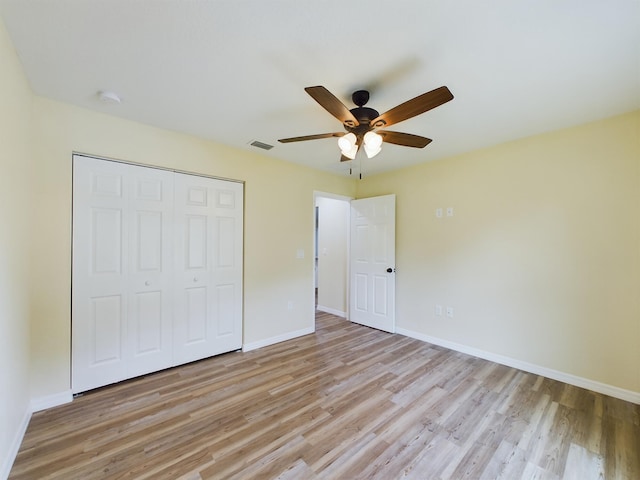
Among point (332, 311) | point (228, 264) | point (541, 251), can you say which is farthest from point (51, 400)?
point (541, 251)

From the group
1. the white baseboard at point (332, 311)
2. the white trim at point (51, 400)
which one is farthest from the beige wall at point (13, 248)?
the white baseboard at point (332, 311)

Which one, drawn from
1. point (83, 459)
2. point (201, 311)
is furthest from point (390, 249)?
point (83, 459)

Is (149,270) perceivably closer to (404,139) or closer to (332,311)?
(404,139)

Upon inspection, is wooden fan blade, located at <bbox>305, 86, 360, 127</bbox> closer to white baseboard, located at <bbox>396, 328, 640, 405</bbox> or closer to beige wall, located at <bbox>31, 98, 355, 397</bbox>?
beige wall, located at <bbox>31, 98, 355, 397</bbox>

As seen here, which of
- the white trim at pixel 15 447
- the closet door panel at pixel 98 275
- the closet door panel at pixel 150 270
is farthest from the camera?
the closet door panel at pixel 150 270

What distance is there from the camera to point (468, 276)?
3.23 meters

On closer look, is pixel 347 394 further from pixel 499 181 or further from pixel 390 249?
pixel 499 181

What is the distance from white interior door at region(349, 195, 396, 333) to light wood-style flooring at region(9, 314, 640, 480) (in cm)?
125

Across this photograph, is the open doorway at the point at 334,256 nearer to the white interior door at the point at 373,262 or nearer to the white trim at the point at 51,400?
the white interior door at the point at 373,262

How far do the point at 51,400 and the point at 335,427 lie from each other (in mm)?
2250

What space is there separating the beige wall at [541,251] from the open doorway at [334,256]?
131 cm

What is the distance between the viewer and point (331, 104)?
1668mm

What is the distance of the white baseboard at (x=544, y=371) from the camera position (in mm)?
2281

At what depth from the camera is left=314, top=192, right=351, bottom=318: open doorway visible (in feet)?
15.5
